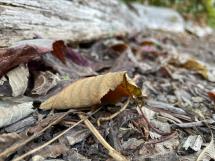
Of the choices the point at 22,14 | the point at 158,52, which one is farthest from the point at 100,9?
the point at 22,14

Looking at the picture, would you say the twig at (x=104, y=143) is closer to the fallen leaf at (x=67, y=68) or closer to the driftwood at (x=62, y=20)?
the fallen leaf at (x=67, y=68)

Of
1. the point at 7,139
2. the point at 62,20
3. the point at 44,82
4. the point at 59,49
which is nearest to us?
the point at 7,139

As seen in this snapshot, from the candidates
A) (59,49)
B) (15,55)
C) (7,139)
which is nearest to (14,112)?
(7,139)

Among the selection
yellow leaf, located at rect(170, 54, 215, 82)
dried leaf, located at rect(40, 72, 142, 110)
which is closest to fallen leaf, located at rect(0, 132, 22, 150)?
dried leaf, located at rect(40, 72, 142, 110)

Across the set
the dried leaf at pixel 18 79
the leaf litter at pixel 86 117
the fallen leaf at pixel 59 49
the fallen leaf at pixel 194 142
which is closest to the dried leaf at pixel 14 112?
the leaf litter at pixel 86 117

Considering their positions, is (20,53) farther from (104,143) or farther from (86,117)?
(104,143)

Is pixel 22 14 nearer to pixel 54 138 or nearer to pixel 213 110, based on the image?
pixel 54 138
